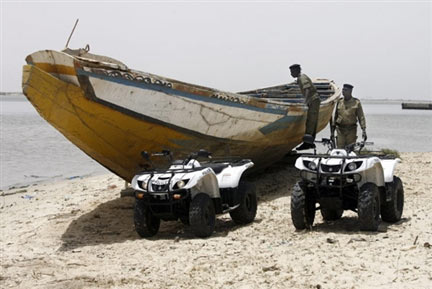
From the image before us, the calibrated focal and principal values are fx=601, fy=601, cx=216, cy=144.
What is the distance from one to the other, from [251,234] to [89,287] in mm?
2512

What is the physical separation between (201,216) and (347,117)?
10.9ft

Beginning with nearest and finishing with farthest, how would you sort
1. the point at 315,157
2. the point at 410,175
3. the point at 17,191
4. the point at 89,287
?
the point at 89,287 → the point at 315,157 → the point at 410,175 → the point at 17,191

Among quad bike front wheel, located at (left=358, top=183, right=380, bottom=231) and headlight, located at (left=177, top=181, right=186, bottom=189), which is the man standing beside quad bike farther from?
headlight, located at (left=177, top=181, right=186, bottom=189)

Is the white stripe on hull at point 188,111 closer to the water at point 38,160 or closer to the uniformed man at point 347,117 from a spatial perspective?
the uniformed man at point 347,117

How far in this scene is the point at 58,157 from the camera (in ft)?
75.2

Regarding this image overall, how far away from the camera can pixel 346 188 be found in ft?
22.7

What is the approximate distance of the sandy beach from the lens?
5.19 meters

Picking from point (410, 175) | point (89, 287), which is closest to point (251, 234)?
point (89, 287)

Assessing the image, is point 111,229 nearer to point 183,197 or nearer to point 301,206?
point 183,197

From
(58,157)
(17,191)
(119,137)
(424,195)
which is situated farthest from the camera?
(58,157)

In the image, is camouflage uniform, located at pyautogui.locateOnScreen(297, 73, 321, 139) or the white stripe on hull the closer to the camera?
the white stripe on hull

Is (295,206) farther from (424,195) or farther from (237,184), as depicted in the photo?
(424,195)

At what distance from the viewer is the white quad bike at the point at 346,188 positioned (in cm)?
666

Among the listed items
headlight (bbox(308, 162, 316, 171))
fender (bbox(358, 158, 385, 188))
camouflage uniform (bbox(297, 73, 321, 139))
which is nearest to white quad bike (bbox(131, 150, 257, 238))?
Answer: headlight (bbox(308, 162, 316, 171))
